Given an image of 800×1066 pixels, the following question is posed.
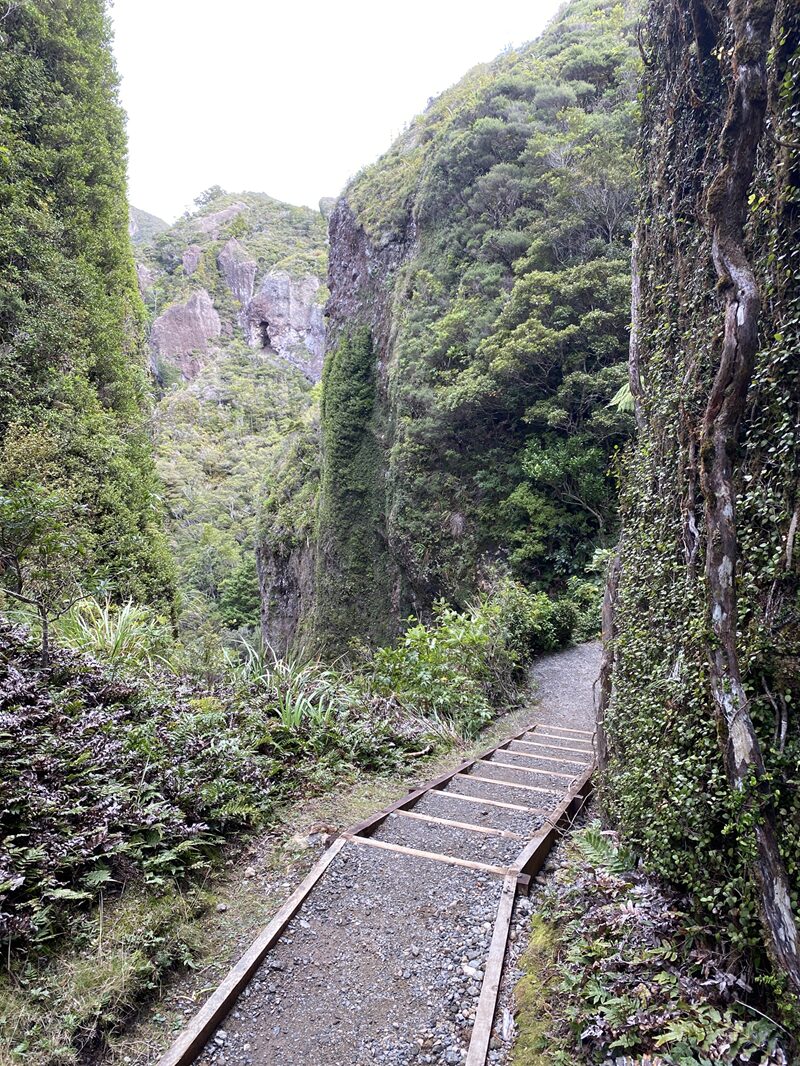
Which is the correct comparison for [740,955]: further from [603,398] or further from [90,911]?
[603,398]

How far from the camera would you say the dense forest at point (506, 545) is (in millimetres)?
1972

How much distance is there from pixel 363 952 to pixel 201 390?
5446cm

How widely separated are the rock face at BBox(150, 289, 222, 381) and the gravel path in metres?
60.2

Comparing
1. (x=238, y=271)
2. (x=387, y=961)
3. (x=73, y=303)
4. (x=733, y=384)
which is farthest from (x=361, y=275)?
(x=238, y=271)

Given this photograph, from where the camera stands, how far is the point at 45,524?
4.50 m

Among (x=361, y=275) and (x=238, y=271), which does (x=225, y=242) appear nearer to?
(x=238, y=271)

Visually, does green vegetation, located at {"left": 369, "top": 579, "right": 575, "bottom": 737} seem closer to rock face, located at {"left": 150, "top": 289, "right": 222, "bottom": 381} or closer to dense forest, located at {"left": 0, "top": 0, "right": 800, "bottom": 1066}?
dense forest, located at {"left": 0, "top": 0, "right": 800, "bottom": 1066}

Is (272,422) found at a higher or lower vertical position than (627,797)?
higher

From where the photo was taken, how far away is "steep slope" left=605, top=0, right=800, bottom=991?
1.86m

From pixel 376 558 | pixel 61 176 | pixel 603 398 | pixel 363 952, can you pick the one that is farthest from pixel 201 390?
pixel 363 952

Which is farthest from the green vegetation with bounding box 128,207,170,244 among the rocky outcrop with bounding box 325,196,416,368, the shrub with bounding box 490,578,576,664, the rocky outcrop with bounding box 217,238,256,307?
the shrub with bounding box 490,578,576,664

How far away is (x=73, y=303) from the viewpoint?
10.9 meters

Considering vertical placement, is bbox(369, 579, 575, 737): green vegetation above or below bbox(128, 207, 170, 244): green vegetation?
below

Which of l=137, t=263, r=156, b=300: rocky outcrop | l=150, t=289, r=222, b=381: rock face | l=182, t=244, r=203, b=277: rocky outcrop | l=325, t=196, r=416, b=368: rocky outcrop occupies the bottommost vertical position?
l=325, t=196, r=416, b=368: rocky outcrop
